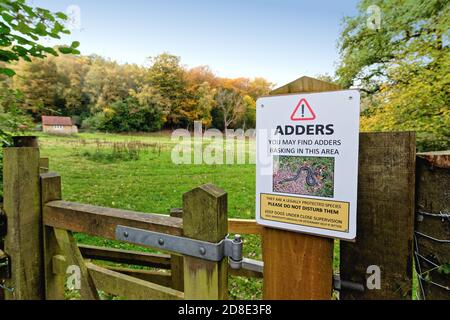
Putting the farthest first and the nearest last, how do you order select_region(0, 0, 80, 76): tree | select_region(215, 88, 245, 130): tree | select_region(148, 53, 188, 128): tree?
select_region(215, 88, 245, 130): tree → select_region(148, 53, 188, 128): tree → select_region(0, 0, 80, 76): tree

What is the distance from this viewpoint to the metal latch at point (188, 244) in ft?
2.79

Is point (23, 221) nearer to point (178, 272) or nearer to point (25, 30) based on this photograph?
point (178, 272)

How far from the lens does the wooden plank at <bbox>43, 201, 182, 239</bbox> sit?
3.16 ft

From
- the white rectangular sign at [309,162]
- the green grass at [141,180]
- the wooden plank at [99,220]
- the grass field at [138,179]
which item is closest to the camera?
the white rectangular sign at [309,162]

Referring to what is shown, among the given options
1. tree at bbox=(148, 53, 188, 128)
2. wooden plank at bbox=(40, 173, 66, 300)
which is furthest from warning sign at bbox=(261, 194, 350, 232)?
tree at bbox=(148, 53, 188, 128)

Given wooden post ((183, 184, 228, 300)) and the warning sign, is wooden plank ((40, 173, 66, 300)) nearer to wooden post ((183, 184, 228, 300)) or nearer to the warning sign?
wooden post ((183, 184, 228, 300))

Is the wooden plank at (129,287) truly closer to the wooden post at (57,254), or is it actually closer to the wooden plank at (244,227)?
the wooden post at (57,254)

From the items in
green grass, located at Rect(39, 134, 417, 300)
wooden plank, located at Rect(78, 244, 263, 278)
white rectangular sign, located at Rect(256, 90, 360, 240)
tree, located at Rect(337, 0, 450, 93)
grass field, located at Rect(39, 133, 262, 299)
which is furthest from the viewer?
tree, located at Rect(337, 0, 450, 93)

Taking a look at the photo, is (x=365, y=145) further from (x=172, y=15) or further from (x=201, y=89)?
(x=201, y=89)

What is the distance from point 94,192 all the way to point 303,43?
38.5 feet

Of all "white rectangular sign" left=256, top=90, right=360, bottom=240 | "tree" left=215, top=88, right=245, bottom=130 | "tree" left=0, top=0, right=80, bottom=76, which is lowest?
"white rectangular sign" left=256, top=90, right=360, bottom=240

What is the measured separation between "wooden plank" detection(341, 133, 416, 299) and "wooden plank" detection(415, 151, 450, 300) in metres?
0.08

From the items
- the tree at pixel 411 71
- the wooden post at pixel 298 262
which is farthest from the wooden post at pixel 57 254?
the tree at pixel 411 71

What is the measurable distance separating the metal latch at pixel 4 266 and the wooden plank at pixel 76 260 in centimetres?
26
